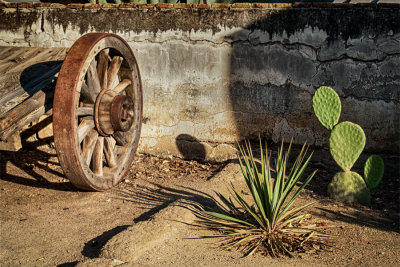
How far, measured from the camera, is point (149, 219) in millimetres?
3121

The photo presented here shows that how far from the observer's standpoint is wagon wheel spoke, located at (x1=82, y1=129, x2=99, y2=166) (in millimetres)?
3574

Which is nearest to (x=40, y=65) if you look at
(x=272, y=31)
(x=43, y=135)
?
(x=43, y=135)

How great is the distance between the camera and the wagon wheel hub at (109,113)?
363 centimetres

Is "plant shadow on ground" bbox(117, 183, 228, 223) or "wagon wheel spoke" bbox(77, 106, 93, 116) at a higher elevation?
"wagon wheel spoke" bbox(77, 106, 93, 116)

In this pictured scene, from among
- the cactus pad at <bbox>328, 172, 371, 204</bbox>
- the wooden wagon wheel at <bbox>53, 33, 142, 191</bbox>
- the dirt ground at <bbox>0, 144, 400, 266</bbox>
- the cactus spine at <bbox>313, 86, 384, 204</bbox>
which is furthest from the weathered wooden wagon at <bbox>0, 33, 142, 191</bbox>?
the cactus pad at <bbox>328, 172, 371, 204</bbox>

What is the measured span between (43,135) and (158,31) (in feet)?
5.43

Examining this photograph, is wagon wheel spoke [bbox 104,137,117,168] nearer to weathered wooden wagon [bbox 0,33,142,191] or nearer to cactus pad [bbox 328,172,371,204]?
weathered wooden wagon [bbox 0,33,142,191]

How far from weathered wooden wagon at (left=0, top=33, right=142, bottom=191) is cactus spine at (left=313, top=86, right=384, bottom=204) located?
165 centimetres

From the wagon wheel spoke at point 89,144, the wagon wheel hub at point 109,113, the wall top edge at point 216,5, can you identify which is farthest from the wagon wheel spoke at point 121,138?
the wall top edge at point 216,5

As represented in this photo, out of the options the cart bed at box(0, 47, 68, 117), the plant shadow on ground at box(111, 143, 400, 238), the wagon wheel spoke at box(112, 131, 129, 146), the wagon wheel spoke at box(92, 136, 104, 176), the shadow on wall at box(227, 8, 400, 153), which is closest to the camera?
the cart bed at box(0, 47, 68, 117)

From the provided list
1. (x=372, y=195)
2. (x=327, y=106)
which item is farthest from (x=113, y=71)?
(x=372, y=195)

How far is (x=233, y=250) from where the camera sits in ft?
9.55

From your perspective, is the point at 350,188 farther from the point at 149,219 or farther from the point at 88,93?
the point at 88,93

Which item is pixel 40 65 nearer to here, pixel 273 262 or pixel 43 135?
pixel 43 135
